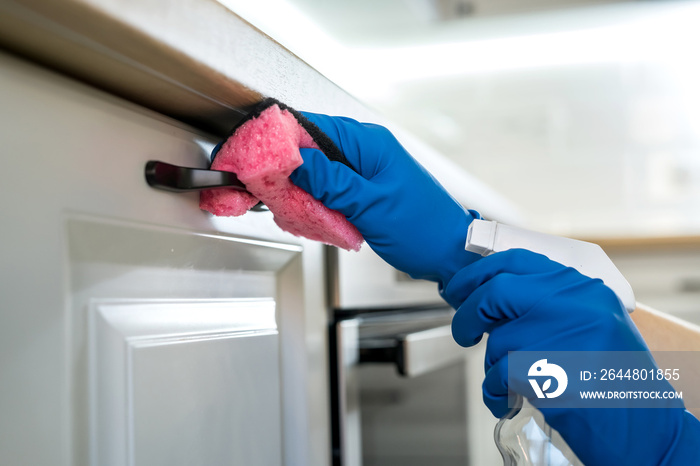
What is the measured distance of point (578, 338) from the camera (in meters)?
0.49

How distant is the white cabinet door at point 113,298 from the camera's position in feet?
1.05

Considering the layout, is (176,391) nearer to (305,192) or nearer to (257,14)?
(305,192)

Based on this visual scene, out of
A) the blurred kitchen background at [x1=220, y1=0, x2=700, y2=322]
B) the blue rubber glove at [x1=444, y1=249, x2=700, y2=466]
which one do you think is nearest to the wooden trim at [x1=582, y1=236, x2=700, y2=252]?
the blurred kitchen background at [x1=220, y1=0, x2=700, y2=322]

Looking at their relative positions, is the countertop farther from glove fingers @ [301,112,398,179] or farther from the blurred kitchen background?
the blurred kitchen background

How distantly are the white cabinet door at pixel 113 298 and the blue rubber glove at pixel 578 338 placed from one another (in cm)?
23

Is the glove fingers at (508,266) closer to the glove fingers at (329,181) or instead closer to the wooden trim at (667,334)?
the glove fingers at (329,181)

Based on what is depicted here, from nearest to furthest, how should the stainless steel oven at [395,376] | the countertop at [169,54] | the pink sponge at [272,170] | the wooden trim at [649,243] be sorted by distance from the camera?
the countertop at [169,54], the pink sponge at [272,170], the stainless steel oven at [395,376], the wooden trim at [649,243]

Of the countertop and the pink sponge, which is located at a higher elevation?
the countertop

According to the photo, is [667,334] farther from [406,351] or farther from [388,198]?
[388,198]

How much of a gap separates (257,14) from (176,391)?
0.33 meters

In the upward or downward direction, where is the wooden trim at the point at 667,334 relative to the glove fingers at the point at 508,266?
downward

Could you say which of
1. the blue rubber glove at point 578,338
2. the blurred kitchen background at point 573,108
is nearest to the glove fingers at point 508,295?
the blue rubber glove at point 578,338

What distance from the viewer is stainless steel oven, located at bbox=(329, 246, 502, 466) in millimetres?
696

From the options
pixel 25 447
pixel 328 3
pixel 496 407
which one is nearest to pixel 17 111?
pixel 25 447
